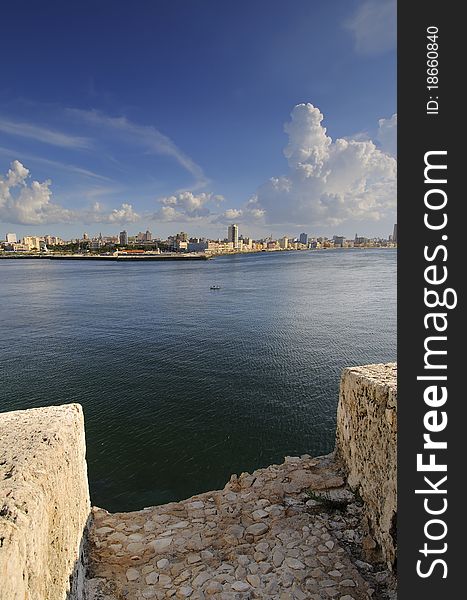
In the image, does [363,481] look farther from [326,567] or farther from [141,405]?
[141,405]

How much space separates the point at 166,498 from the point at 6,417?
4858 mm

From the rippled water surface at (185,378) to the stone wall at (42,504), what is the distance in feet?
14.1

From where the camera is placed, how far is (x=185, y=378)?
1513 cm

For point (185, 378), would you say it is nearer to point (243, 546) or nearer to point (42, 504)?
point (243, 546)

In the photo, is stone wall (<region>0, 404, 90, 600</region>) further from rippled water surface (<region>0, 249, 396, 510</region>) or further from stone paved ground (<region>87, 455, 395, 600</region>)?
rippled water surface (<region>0, 249, 396, 510</region>)

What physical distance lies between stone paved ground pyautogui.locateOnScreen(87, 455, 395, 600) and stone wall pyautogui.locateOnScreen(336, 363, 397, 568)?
0.30m

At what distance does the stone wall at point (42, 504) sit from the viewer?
2.91m

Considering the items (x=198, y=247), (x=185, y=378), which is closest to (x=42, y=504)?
(x=185, y=378)

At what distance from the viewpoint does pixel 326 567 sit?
454cm

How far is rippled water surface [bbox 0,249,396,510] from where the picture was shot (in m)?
9.96

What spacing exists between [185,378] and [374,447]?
10728 mm

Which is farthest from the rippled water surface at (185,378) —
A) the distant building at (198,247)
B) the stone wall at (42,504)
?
the distant building at (198,247)

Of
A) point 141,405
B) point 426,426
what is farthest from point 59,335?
point 426,426

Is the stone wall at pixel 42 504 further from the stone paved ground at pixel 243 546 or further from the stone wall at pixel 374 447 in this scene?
the stone wall at pixel 374 447
